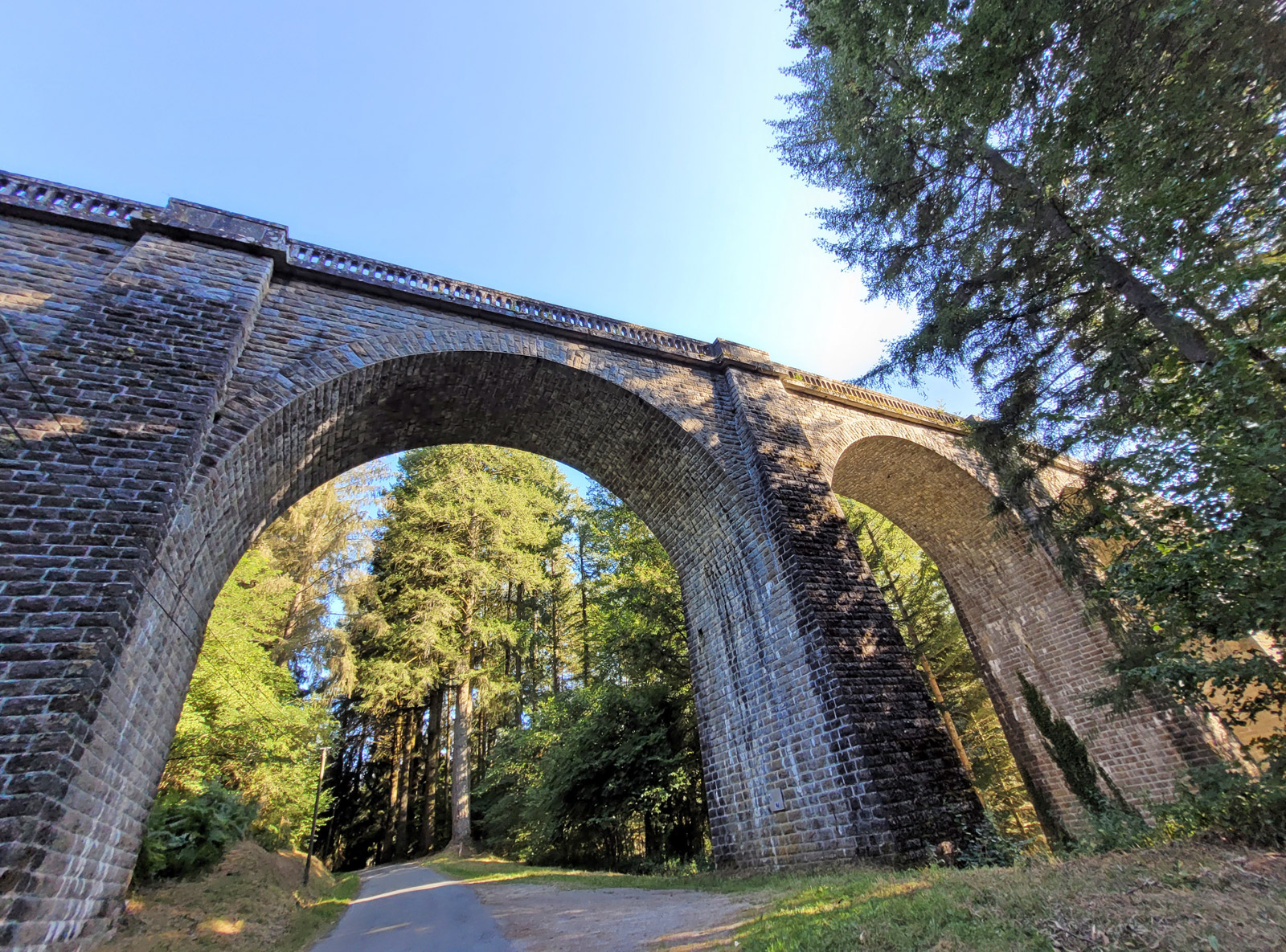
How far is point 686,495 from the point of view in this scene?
9.49 m

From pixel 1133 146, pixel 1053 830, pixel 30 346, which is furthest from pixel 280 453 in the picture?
pixel 1053 830

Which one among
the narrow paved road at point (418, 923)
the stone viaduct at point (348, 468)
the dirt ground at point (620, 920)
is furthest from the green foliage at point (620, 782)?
the dirt ground at point (620, 920)

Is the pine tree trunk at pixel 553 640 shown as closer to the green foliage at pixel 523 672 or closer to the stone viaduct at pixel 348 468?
the green foliage at pixel 523 672

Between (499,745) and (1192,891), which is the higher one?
(499,745)

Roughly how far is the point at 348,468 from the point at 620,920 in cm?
687

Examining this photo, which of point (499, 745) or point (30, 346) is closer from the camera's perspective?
point (30, 346)

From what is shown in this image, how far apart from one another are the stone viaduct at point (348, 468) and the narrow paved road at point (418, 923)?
9.12ft

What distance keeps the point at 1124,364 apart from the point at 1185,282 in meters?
1.25

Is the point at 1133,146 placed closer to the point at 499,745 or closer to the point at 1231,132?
the point at 1231,132

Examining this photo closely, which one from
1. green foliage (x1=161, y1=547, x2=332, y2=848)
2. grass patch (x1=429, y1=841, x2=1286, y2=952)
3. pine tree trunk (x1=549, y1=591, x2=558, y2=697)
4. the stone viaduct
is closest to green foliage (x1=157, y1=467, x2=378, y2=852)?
green foliage (x1=161, y1=547, x2=332, y2=848)

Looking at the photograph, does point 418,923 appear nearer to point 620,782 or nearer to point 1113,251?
point 620,782

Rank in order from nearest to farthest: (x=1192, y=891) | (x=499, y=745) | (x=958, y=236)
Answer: (x=1192, y=891) < (x=958, y=236) < (x=499, y=745)

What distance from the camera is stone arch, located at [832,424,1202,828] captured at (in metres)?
10.2

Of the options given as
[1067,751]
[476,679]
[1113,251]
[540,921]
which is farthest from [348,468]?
[1067,751]
